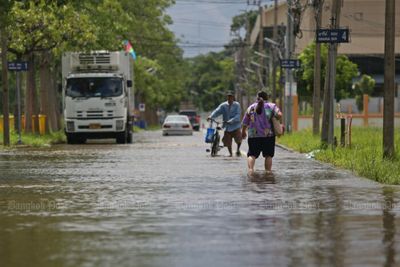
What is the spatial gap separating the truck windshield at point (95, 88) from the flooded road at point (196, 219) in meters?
15.0

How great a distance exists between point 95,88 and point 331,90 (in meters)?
11.6

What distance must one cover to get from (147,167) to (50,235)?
9727mm

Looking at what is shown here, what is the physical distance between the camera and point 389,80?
1758 centimetres

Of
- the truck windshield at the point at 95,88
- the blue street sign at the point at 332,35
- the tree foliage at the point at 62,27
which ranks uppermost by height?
the tree foliage at the point at 62,27

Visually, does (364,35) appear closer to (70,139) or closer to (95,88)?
(70,139)

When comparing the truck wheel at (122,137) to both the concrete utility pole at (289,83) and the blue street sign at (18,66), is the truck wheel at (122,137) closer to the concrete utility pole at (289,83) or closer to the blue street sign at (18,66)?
the blue street sign at (18,66)

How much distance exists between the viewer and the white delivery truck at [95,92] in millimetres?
32250

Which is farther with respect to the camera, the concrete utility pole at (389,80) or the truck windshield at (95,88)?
the truck windshield at (95,88)

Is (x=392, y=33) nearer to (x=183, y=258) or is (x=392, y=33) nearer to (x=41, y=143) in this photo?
(x=183, y=258)

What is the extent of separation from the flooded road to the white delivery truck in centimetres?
1499

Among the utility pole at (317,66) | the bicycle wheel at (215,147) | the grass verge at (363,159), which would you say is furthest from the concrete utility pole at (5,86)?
the utility pole at (317,66)

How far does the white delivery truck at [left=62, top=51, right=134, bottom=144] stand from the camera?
32.2 m

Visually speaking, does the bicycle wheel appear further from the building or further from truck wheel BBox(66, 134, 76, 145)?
the building

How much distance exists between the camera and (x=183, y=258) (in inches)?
304
